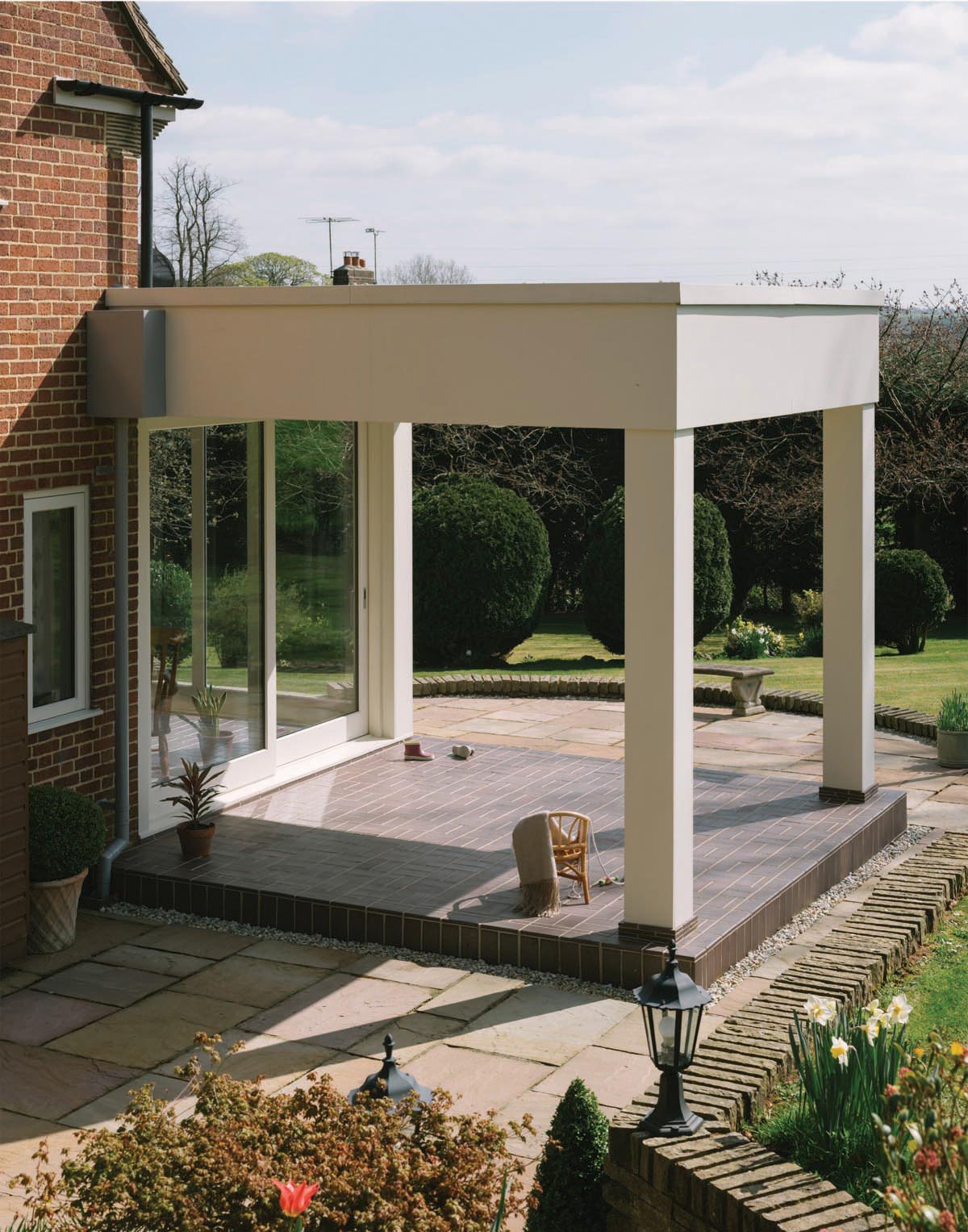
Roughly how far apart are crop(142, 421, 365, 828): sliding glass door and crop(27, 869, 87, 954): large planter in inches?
57.7

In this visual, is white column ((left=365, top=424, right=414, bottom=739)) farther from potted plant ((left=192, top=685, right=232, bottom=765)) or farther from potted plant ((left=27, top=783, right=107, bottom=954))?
potted plant ((left=27, top=783, right=107, bottom=954))

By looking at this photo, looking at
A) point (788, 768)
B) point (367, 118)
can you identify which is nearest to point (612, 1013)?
point (788, 768)

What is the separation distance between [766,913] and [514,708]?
6432 mm

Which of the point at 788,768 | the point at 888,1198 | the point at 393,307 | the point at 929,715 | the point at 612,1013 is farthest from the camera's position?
the point at 929,715

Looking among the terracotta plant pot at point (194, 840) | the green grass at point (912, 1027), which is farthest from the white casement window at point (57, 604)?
the green grass at point (912, 1027)

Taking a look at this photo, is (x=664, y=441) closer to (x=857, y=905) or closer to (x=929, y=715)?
(x=857, y=905)

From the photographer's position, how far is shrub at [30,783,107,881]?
773 centimetres

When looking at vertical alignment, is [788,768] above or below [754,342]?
below

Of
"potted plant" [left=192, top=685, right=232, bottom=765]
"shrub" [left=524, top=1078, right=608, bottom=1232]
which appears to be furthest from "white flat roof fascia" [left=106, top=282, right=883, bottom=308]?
"shrub" [left=524, top=1078, right=608, bottom=1232]

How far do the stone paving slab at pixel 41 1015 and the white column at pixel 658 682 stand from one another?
2.73m

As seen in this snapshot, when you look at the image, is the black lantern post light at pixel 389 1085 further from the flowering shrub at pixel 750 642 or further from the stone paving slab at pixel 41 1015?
the flowering shrub at pixel 750 642

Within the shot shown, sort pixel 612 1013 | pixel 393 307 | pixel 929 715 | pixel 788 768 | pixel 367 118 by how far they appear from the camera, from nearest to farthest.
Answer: pixel 612 1013 → pixel 393 307 → pixel 788 768 → pixel 929 715 → pixel 367 118

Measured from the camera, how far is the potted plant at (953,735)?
12008mm

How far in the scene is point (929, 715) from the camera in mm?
13594
